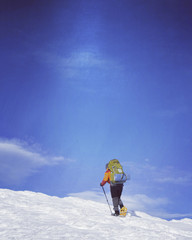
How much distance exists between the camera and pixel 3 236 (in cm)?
662

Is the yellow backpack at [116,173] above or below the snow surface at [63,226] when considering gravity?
above

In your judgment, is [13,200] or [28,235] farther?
[13,200]

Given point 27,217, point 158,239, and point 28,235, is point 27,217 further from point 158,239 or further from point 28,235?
point 158,239

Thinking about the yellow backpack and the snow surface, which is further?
the yellow backpack

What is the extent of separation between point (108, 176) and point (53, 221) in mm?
3686

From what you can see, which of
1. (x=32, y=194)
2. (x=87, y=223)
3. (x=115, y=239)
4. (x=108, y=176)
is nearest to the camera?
(x=115, y=239)

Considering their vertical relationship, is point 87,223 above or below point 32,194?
below

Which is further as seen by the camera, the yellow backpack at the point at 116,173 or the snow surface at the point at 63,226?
Result: the yellow backpack at the point at 116,173

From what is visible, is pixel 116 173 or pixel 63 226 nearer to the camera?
pixel 63 226

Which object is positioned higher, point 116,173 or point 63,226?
point 116,173

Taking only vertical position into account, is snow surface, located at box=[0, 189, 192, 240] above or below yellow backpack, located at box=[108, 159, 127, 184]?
below

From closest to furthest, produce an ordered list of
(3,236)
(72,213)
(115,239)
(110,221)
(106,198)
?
(3,236), (115,239), (110,221), (72,213), (106,198)

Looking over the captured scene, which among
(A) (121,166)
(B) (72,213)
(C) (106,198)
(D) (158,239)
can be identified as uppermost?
(A) (121,166)

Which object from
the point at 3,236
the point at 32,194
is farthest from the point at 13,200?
the point at 3,236
